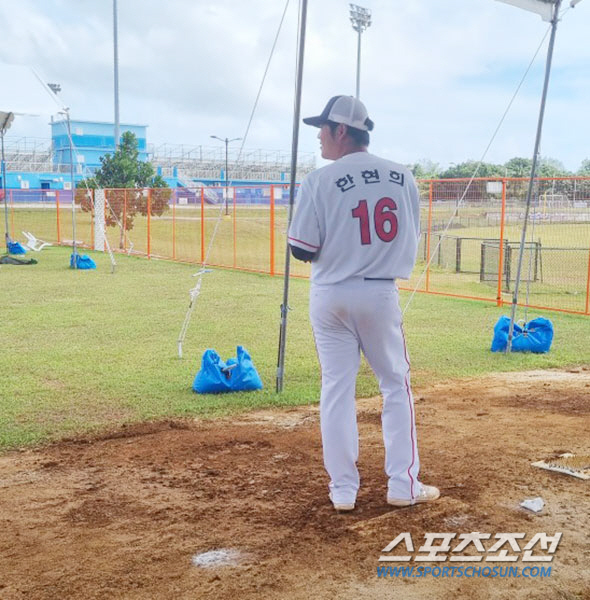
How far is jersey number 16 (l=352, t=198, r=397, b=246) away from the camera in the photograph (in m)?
3.73

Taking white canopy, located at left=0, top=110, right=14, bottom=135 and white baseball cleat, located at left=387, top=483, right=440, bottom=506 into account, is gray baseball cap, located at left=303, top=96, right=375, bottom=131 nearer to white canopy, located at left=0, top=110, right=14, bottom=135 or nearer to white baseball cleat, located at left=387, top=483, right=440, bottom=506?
white baseball cleat, located at left=387, top=483, right=440, bottom=506

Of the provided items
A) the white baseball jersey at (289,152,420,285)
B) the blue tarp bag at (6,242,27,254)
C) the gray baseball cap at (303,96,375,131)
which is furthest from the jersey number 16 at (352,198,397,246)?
the blue tarp bag at (6,242,27,254)

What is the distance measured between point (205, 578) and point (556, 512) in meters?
1.92

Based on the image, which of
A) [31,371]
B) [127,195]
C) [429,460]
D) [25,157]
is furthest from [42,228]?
[25,157]

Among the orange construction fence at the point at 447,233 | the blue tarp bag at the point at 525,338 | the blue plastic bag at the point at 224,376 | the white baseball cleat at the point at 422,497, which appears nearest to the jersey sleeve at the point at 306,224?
the white baseball cleat at the point at 422,497

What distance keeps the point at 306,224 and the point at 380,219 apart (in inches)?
15.0

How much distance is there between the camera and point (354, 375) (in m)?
3.95

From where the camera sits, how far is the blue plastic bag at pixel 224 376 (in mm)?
6715

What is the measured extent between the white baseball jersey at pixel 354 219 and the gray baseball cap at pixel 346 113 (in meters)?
0.17

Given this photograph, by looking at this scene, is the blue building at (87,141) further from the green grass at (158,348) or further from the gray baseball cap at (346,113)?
the gray baseball cap at (346,113)

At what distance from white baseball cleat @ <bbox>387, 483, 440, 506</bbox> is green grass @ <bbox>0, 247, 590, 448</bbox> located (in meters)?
2.42

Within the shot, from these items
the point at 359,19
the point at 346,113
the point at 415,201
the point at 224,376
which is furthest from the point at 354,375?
the point at 359,19

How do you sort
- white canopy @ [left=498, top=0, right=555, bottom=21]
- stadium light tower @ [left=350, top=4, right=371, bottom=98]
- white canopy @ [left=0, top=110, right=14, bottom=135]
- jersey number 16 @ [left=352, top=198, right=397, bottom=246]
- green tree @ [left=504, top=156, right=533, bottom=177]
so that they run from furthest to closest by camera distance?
green tree @ [left=504, top=156, right=533, bottom=177], stadium light tower @ [left=350, top=4, right=371, bottom=98], white canopy @ [left=0, top=110, right=14, bottom=135], white canopy @ [left=498, top=0, right=555, bottom=21], jersey number 16 @ [left=352, top=198, right=397, bottom=246]

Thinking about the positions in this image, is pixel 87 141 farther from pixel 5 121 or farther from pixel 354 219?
pixel 354 219
